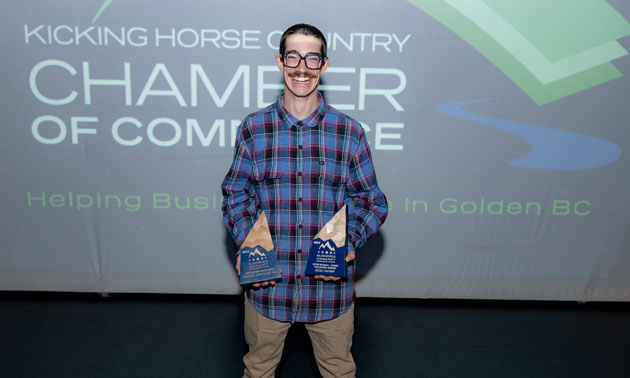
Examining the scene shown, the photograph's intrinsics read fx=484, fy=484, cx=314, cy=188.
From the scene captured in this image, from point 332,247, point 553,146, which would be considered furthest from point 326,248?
point 553,146

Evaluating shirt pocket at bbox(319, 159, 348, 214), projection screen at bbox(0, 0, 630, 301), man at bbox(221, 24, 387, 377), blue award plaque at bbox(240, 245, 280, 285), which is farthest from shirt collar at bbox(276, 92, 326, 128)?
projection screen at bbox(0, 0, 630, 301)

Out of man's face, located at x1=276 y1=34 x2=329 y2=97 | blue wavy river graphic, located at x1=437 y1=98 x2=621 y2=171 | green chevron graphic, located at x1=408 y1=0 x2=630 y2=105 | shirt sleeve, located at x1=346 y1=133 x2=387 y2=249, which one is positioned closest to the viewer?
man's face, located at x1=276 y1=34 x2=329 y2=97

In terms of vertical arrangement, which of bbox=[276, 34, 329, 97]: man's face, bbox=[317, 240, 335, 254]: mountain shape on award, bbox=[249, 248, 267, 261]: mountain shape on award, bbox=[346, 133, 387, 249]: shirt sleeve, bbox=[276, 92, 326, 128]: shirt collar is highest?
bbox=[276, 34, 329, 97]: man's face

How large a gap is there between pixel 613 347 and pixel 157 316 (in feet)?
7.64

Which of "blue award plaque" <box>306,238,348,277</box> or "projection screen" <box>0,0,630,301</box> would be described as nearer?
"blue award plaque" <box>306,238,348,277</box>

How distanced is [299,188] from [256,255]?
249mm

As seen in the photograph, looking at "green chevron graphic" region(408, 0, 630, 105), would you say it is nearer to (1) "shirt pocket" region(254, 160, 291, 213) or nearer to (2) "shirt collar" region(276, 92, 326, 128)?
(2) "shirt collar" region(276, 92, 326, 128)

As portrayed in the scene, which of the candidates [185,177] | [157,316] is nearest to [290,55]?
[185,177]

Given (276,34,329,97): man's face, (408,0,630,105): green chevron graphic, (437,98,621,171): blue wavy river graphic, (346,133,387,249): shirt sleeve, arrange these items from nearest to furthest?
(276,34,329,97): man's face
(346,133,387,249): shirt sleeve
(408,0,630,105): green chevron graphic
(437,98,621,171): blue wavy river graphic

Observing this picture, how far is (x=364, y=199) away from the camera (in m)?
1.60

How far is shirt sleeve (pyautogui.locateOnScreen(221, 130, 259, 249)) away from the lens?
1.55m

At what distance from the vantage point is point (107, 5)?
2.47 metres

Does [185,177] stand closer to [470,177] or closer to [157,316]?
[157,316]

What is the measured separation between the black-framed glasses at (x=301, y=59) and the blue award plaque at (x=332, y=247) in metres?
0.44
